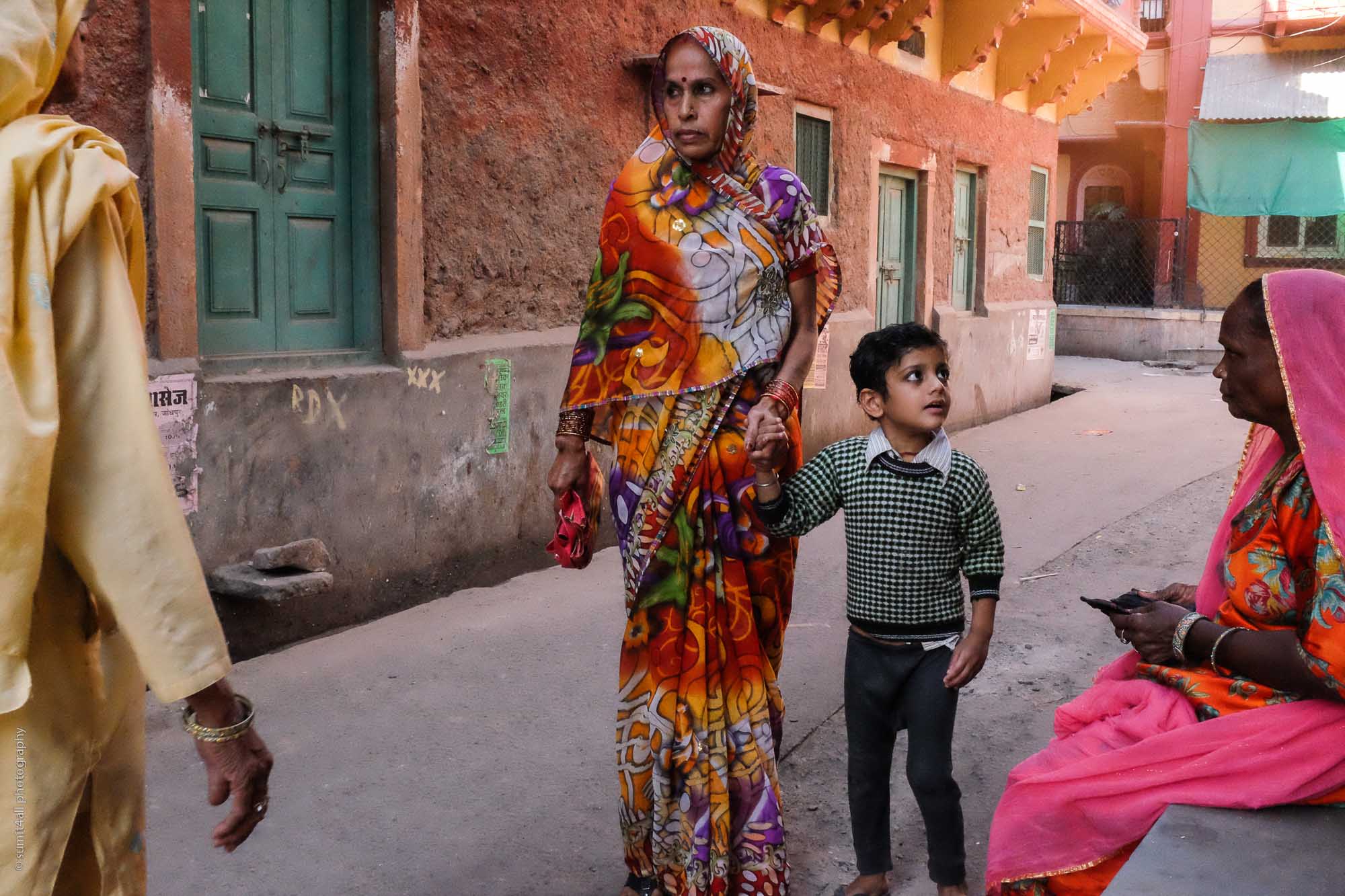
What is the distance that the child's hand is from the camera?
276 cm

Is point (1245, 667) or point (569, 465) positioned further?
point (569, 465)

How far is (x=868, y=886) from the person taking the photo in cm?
303

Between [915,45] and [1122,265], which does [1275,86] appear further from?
[915,45]

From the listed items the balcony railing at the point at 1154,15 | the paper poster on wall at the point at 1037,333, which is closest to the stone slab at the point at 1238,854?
the paper poster on wall at the point at 1037,333

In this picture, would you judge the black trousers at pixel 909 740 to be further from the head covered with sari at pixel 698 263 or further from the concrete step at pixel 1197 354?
the concrete step at pixel 1197 354

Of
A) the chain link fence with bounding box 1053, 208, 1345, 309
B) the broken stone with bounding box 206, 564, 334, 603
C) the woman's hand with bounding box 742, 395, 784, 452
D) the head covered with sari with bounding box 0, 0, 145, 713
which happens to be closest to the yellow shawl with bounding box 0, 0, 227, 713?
the head covered with sari with bounding box 0, 0, 145, 713

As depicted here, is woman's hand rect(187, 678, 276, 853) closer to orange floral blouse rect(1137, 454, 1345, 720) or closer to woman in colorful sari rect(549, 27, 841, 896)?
woman in colorful sari rect(549, 27, 841, 896)

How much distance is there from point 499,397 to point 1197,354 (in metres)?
15.0

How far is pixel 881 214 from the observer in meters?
10.2

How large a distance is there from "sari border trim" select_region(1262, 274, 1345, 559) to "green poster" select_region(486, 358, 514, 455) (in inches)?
153

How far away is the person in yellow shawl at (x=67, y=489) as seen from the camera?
53.6 inches

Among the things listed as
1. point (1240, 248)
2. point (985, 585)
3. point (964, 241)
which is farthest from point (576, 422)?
point (1240, 248)

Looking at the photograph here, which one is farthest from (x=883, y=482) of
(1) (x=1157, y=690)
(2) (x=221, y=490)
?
(2) (x=221, y=490)

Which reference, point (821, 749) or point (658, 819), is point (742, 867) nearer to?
point (658, 819)
